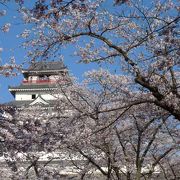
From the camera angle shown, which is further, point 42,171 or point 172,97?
point 42,171

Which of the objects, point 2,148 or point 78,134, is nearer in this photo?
point 2,148

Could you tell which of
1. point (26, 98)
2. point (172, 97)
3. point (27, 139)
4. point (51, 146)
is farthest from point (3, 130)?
point (26, 98)

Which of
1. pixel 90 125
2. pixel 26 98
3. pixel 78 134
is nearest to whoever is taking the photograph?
pixel 78 134

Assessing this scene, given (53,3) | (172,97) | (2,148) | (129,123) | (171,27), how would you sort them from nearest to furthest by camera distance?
(53,3) → (171,27) → (172,97) → (2,148) → (129,123)

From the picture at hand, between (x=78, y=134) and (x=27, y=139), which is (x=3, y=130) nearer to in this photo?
(x=27, y=139)

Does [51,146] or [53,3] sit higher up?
[53,3]

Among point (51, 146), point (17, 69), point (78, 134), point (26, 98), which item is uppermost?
point (26, 98)

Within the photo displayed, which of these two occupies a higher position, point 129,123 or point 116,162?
point 129,123

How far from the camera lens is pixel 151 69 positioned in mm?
8844

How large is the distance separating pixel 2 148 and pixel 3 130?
2.19ft

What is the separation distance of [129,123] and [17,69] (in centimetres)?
679

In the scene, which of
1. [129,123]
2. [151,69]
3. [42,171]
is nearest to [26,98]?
[129,123]

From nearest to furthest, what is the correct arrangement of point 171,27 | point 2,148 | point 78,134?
point 171,27 → point 2,148 → point 78,134

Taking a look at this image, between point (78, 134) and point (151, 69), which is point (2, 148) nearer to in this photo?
point (78, 134)
